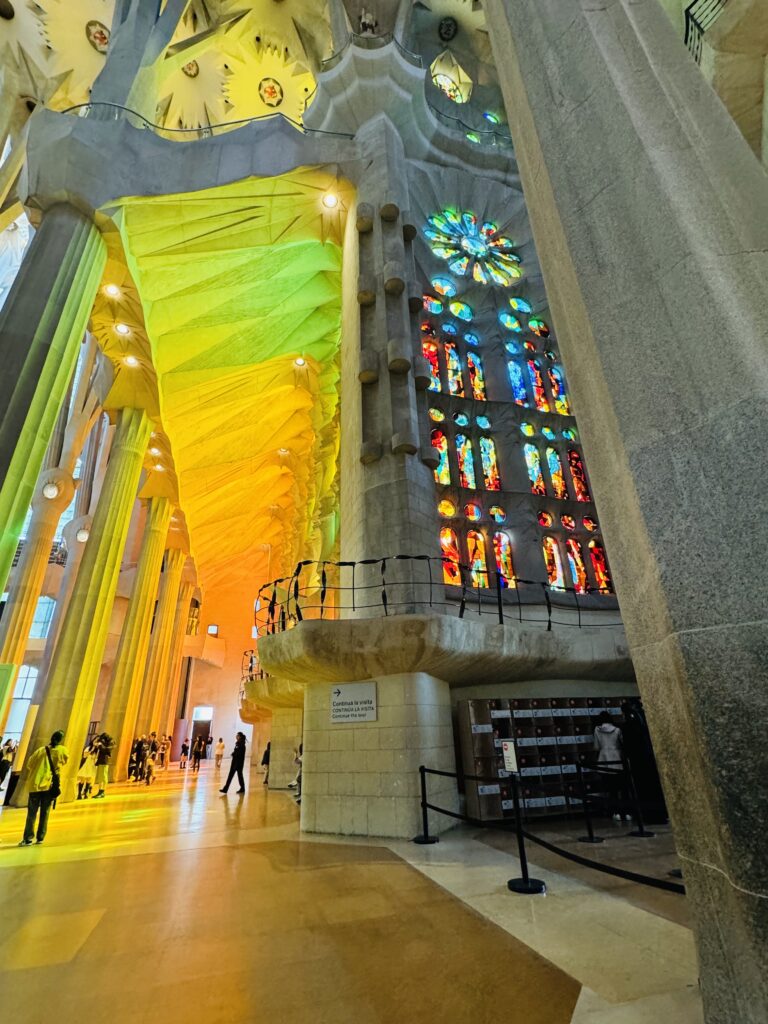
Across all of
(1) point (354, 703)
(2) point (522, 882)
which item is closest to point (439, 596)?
(1) point (354, 703)

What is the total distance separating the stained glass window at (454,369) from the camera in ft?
44.7

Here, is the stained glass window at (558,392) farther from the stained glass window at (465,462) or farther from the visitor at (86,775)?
the visitor at (86,775)

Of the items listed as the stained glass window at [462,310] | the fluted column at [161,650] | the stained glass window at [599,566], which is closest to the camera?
the stained glass window at [599,566]

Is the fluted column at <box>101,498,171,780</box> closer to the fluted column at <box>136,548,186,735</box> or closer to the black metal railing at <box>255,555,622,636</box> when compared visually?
the fluted column at <box>136,548,186,735</box>

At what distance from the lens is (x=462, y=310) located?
51.1ft

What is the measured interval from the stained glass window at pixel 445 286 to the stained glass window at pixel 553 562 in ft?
27.7

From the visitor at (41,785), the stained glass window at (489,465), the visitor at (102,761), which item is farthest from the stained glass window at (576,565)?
the visitor at (102,761)

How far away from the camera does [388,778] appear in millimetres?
6191

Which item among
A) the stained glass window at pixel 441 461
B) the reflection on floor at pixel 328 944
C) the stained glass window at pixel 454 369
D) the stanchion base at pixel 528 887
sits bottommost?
the reflection on floor at pixel 328 944

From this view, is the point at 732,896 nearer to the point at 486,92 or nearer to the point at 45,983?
the point at 45,983

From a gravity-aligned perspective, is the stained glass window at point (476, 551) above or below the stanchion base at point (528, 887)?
above

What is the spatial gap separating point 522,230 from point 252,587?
94.6ft

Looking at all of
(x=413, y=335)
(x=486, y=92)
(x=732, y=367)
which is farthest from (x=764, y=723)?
(x=486, y=92)

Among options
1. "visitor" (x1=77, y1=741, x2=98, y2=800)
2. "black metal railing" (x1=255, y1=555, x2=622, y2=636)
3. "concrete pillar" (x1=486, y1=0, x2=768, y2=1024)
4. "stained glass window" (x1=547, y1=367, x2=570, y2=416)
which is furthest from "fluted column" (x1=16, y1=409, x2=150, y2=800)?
"concrete pillar" (x1=486, y1=0, x2=768, y2=1024)
